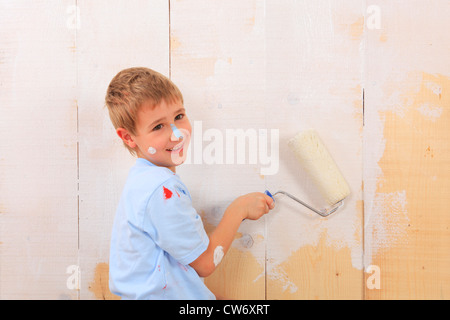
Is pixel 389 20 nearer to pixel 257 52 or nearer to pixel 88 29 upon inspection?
pixel 257 52

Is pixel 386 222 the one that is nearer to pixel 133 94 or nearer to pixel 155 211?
pixel 155 211

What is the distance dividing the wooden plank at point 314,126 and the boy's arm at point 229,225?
76 mm

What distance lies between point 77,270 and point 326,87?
2.74ft

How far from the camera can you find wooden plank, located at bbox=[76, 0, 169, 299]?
0.93m

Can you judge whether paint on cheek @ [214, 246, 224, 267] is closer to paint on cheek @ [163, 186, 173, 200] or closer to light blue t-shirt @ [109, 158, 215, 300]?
light blue t-shirt @ [109, 158, 215, 300]

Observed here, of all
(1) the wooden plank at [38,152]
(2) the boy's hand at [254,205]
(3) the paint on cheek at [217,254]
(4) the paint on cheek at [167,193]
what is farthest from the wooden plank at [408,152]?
(1) the wooden plank at [38,152]

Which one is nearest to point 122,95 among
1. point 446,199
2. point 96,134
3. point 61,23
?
point 96,134

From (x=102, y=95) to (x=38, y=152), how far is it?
239mm

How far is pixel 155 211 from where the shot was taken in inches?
28.0

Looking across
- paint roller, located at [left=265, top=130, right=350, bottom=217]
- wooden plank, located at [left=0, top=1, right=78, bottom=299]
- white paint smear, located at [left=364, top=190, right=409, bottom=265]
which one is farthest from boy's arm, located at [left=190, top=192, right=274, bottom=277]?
wooden plank, located at [left=0, top=1, right=78, bottom=299]

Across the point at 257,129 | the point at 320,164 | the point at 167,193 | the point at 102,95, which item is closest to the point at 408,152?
the point at 320,164

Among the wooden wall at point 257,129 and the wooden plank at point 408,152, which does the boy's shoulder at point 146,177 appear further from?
the wooden plank at point 408,152

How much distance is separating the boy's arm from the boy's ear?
10.9 inches

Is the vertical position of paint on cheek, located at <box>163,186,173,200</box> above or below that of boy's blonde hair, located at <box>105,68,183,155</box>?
below
